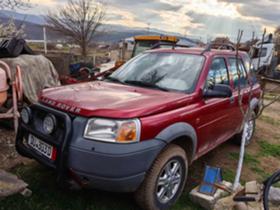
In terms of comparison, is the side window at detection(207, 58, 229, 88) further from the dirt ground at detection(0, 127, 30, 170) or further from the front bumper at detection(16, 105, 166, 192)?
the dirt ground at detection(0, 127, 30, 170)

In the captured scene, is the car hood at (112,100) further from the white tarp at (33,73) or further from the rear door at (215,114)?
the white tarp at (33,73)

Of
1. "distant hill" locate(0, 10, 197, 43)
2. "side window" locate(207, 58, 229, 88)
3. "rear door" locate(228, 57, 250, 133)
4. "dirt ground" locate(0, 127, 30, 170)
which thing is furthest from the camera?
"distant hill" locate(0, 10, 197, 43)

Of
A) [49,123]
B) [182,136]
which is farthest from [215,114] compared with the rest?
[49,123]

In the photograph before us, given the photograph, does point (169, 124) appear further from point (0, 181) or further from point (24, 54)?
point (24, 54)

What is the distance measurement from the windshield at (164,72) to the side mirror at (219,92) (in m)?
0.22

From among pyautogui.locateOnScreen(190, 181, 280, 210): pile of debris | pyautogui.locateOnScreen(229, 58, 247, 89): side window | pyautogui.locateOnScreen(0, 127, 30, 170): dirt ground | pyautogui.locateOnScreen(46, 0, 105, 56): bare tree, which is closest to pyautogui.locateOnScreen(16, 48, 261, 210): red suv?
pyautogui.locateOnScreen(190, 181, 280, 210): pile of debris

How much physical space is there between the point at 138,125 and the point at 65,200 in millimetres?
1304

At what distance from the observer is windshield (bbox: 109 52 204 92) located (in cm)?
330

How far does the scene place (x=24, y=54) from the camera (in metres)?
5.68

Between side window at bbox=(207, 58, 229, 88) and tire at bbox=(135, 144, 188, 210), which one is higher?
side window at bbox=(207, 58, 229, 88)

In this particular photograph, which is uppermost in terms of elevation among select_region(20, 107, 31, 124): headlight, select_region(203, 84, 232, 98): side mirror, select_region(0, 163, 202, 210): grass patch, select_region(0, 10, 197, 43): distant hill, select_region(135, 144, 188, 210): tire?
select_region(0, 10, 197, 43): distant hill

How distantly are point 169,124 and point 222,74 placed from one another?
1653 mm

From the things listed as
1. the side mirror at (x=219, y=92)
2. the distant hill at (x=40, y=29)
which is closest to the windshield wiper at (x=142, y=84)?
the side mirror at (x=219, y=92)

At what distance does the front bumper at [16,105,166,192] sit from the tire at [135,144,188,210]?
0.14m
